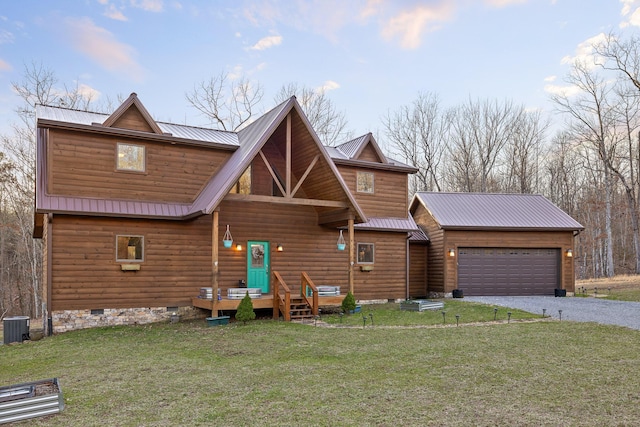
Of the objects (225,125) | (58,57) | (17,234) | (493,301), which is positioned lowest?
(493,301)

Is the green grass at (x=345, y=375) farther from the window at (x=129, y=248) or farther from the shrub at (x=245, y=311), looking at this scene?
the window at (x=129, y=248)

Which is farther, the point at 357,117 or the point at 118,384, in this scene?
the point at 357,117

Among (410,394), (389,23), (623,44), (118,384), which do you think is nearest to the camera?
(410,394)

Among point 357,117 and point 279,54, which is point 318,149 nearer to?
point 279,54

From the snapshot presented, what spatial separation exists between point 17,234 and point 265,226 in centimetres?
2088

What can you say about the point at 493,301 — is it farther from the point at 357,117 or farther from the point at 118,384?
Result: the point at 357,117

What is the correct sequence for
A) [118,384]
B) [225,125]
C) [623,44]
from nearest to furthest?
[118,384] → [623,44] → [225,125]

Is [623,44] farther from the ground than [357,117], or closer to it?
farther from the ground

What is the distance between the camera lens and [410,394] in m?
6.20

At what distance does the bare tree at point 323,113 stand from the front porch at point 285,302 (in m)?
19.4

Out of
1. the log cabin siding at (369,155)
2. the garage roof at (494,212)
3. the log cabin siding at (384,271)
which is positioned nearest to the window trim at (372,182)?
the log cabin siding at (369,155)

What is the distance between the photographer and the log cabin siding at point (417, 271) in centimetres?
2103

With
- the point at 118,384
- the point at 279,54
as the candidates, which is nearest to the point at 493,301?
the point at 118,384

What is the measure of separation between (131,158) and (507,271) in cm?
1545
